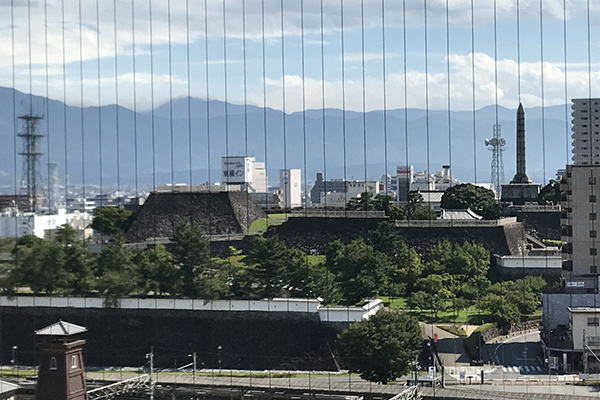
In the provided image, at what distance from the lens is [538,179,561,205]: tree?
7250cm

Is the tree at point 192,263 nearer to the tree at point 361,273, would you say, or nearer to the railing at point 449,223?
the tree at point 361,273

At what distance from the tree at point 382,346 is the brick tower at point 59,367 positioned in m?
10.9

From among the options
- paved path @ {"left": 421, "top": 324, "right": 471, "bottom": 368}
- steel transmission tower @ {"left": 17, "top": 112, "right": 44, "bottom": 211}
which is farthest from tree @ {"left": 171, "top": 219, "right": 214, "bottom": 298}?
steel transmission tower @ {"left": 17, "top": 112, "right": 44, "bottom": 211}

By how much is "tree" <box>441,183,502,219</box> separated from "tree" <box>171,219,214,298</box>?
28.9 m

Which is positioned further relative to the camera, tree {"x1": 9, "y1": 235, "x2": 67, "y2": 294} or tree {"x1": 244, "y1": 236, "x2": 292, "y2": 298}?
tree {"x1": 9, "y1": 235, "x2": 67, "y2": 294}

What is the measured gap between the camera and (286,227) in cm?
5866

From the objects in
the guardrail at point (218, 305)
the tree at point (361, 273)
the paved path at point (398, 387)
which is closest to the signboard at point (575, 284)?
the paved path at point (398, 387)

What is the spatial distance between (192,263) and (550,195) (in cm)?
3824

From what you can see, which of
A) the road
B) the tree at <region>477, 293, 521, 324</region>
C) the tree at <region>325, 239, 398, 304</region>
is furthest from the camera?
the tree at <region>325, 239, 398, 304</region>

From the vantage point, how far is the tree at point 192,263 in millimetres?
44250

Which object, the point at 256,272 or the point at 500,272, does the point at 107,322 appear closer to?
the point at 256,272

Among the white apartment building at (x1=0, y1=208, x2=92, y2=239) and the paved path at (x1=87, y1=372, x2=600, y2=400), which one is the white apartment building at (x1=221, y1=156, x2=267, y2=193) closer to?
the white apartment building at (x1=0, y1=208, x2=92, y2=239)

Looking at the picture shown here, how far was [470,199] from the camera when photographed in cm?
7169

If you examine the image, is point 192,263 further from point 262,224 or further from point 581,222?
point 262,224
